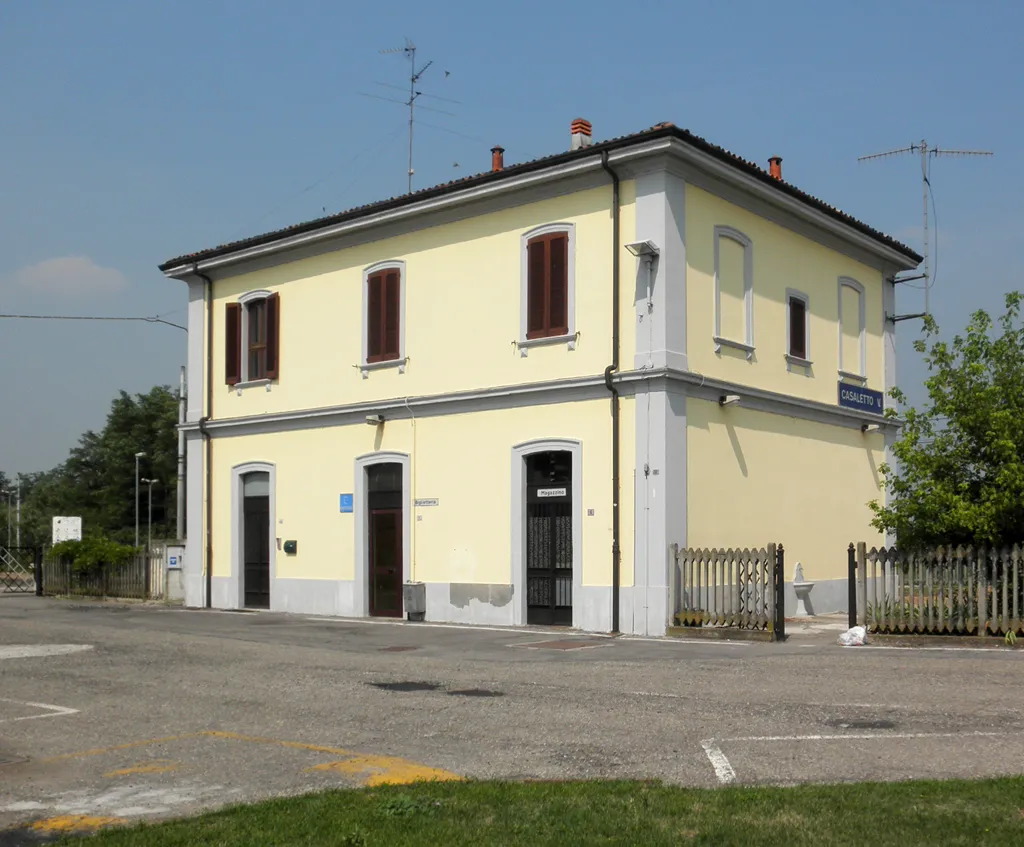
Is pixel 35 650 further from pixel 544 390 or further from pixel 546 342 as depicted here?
pixel 546 342

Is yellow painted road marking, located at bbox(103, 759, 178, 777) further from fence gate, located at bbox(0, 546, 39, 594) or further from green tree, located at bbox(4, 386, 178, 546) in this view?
green tree, located at bbox(4, 386, 178, 546)

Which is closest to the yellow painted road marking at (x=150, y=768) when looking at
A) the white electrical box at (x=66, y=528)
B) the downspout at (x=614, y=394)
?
the downspout at (x=614, y=394)

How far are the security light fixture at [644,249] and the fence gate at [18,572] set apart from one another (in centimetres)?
2201

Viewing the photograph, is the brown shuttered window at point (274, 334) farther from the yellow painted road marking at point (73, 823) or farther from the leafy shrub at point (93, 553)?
the yellow painted road marking at point (73, 823)

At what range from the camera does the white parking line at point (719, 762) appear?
24.7 feet

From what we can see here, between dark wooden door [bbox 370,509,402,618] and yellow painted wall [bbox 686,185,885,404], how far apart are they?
22.8 ft

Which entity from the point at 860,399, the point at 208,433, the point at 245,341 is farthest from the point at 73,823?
the point at 208,433

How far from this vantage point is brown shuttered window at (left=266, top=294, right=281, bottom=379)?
26031mm

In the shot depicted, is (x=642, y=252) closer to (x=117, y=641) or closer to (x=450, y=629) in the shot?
(x=450, y=629)

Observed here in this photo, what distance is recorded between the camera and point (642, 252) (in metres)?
19.5

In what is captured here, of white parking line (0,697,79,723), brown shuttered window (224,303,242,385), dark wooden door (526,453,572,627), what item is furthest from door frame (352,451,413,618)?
white parking line (0,697,79,723)

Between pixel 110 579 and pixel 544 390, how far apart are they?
51.1 ft

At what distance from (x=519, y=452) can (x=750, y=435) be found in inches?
163

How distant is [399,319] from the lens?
23.5 meters
